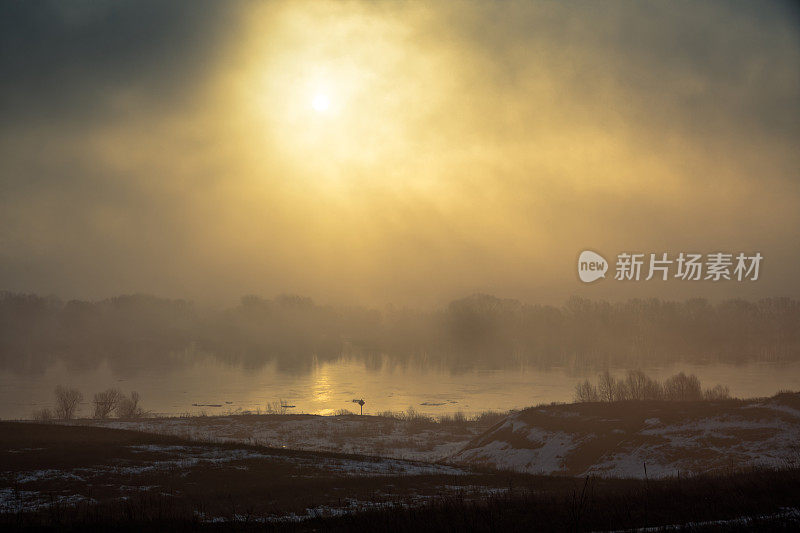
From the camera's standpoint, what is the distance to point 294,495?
32.7m

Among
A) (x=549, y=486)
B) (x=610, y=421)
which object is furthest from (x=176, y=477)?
(x=610, y=421)

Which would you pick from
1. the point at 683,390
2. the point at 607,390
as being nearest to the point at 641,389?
the point at 683,390

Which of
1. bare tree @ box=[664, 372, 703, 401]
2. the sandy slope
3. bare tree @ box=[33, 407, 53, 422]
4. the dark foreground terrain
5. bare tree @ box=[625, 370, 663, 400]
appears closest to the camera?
the dark foreground terrain

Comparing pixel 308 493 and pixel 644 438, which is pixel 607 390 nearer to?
pixel 644 438

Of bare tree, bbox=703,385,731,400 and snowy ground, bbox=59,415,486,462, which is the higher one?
bare tree, bbox=703,385,731,400

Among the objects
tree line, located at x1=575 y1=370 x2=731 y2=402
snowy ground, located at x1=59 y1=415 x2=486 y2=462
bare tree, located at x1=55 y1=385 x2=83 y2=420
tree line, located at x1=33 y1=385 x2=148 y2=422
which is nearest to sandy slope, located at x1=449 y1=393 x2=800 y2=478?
snowy ground, located at x1=59 y1=415 x2=486 y2=462

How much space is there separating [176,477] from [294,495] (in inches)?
419

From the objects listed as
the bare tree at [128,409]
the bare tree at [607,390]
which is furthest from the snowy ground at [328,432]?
the bare tree at [607,390]

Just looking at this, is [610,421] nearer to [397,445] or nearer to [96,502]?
[397,445]

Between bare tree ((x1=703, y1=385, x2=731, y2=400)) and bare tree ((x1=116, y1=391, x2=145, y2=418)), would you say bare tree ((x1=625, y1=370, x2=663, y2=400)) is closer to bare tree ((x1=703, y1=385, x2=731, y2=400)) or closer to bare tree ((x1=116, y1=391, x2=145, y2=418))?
bare tree ((x1=703, y1=385, x2=731, y2=400))

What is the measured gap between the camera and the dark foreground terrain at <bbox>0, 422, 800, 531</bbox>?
707 inches

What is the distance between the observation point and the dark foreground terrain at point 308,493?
707 inches

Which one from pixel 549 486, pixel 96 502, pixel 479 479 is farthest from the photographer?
pixel 479 479

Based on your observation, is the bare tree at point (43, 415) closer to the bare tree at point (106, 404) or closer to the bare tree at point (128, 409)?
the bare tree at point (106, 404)
